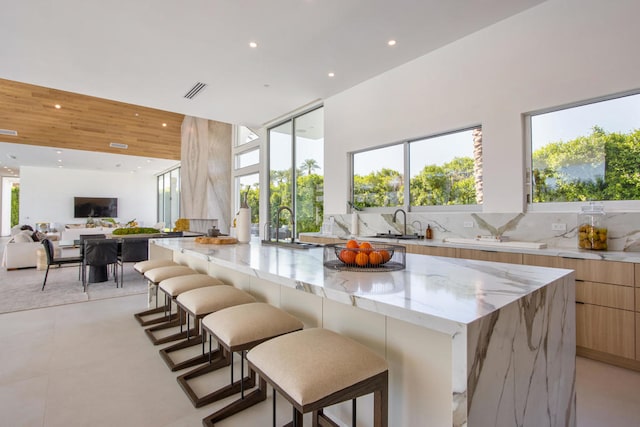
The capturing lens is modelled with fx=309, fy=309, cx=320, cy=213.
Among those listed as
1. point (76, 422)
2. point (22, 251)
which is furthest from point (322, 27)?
point (22, 251)

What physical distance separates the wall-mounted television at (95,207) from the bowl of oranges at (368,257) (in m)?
15.1

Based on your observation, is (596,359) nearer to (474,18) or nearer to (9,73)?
(474,18)

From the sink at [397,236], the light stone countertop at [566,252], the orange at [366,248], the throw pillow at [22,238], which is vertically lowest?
the throw pillow at [22,238]

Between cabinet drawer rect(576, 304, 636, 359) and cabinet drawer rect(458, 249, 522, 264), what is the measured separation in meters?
0.51

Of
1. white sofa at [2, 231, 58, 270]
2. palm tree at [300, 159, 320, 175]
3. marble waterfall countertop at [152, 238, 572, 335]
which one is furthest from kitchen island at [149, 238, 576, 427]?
white sofa at [2, 231, 58, 270]

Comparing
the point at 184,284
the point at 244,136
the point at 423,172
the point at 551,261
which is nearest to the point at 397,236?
the point at 423,172

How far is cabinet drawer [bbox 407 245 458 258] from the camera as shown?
2977mm

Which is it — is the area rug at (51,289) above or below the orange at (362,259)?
below

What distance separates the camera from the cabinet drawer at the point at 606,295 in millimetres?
2066

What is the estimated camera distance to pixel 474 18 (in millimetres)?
3084

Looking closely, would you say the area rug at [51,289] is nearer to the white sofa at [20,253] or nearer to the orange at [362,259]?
the white sofa at [20,253]

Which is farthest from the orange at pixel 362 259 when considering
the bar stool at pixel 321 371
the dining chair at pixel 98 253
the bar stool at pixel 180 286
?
the dining chair at pixel 98 253

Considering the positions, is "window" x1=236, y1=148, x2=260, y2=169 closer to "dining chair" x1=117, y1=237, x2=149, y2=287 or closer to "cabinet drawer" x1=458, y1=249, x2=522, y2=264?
"dining chair" x1=117, y1=237, x2=149, y2=287

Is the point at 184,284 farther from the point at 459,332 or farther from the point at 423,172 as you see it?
the point at 423,172
